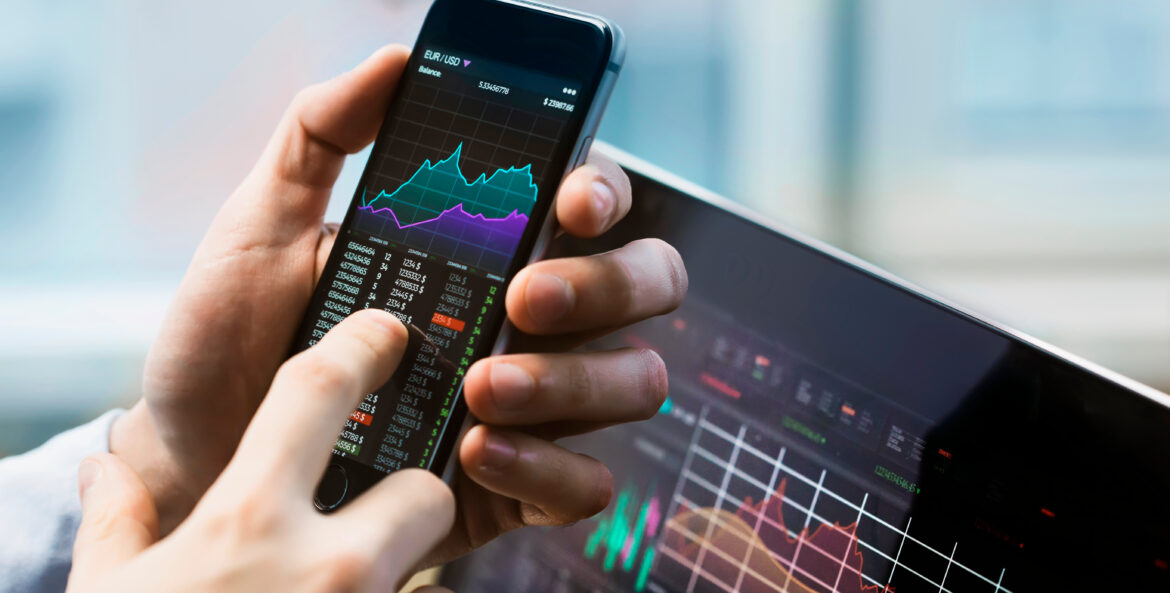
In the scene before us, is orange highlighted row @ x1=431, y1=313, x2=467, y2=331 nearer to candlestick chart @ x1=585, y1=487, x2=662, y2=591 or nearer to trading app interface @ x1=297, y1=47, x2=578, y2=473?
trading app interface @ x1=297, y1=47, x2=578, y2=473

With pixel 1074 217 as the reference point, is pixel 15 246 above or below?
below

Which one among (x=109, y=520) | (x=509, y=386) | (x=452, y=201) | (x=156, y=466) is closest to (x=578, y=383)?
(x=509, y=386)

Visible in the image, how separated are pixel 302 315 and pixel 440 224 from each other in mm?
143

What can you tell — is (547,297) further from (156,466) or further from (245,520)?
(156,466)

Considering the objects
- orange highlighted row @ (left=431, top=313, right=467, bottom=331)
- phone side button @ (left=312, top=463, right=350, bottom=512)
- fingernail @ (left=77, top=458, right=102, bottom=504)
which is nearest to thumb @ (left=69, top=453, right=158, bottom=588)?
fingernail @ (left=77, top=458, right=102, bottom=504)

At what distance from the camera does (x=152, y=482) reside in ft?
2.12

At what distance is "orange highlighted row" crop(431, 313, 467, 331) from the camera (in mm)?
510

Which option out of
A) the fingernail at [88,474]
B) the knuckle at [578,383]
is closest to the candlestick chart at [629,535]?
the knuckle at [578,383]

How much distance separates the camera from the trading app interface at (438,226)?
19.9 inches

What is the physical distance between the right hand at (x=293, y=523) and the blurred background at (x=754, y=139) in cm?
71

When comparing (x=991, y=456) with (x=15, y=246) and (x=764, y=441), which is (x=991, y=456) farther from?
(x=15, y=246)

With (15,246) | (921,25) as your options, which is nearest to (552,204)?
(921,25)

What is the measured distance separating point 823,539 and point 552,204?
0.30m

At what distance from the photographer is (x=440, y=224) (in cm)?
53
